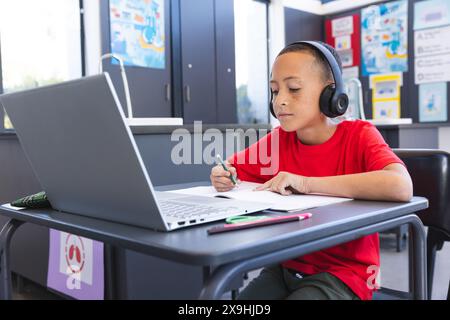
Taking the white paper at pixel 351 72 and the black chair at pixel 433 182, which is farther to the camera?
the white paper at pixel 351 72

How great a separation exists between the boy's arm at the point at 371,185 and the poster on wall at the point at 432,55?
3793 millimetres

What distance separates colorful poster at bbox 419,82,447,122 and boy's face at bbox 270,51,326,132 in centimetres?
361

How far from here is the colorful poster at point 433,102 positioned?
4148mm

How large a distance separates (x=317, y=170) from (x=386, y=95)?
3822 mm

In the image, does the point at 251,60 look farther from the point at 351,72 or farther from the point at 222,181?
the point at 222,181

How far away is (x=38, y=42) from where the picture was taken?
10.1 ft

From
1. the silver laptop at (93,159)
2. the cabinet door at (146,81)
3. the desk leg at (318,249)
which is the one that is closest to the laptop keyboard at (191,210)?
the silver laptop at (93,159)

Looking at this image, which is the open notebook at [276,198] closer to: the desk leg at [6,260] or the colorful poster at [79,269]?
the desk leg at [6,260]

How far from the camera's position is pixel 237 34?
14.0 feet

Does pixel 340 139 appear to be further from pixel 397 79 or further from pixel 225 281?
pixel 397 79

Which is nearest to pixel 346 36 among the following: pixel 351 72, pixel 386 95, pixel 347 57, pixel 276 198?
pixel 347 57

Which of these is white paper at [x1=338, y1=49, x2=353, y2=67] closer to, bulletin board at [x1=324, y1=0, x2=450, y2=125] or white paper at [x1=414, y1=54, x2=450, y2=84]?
bulletin board at [x1=324, y1=0, x2=450, y2=125]

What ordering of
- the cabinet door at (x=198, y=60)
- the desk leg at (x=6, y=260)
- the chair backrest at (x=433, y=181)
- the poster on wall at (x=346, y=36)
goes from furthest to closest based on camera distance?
1. the poster on wall at (x=346, y=36)
2. the cabinet door at (x=198, y=60)
3. the chair backrest at (x=433, y=181)
4. the desk leg at (x=6, y=260)

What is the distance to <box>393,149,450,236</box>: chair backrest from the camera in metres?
1.12
